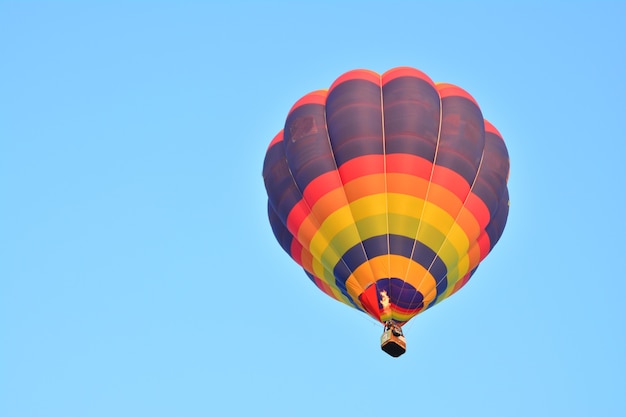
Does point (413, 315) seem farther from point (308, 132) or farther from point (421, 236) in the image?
point (308, 132)

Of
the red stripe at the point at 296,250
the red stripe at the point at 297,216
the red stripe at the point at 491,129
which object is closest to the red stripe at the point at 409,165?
the red stripe at the point at 297,216

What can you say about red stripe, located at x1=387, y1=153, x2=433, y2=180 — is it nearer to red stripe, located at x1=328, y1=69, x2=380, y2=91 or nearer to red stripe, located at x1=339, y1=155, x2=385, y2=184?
red stripe, located at x1=339, y1=155, x2=385, y2=184

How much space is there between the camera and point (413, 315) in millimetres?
22656

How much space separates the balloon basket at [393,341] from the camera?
71.9ft

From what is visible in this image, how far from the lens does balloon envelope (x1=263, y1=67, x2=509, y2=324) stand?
73.5ft

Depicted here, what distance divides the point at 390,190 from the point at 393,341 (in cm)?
258

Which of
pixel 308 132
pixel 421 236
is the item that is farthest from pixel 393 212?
pixel 308 132

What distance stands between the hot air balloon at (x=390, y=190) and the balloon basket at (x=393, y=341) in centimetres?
2

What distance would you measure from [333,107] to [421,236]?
2.86 metres

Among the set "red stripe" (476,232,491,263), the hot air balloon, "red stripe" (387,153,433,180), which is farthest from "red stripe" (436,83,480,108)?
"red stripe" (476,232,491,263)

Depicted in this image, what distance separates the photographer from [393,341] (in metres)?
21.9

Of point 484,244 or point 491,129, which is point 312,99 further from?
point 484,244

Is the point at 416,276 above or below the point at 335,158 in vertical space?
below

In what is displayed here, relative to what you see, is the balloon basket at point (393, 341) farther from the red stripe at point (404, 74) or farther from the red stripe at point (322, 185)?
the red stripe at point (404, 74)
